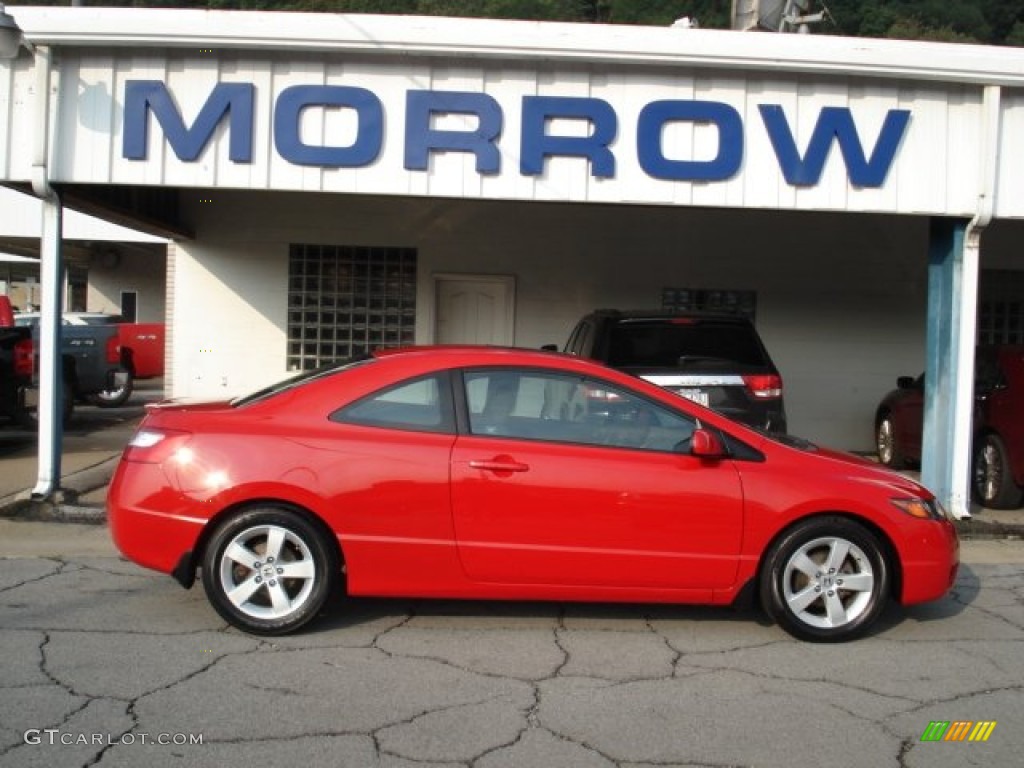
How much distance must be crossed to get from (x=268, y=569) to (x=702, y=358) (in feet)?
14.1

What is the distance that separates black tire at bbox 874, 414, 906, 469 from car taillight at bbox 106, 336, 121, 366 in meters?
11.1

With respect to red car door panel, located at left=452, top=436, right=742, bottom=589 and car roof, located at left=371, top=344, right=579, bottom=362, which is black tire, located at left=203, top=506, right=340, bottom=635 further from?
car roof, located at left=371, top=344, right=579, bottom=362

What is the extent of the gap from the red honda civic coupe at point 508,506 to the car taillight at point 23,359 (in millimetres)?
7293

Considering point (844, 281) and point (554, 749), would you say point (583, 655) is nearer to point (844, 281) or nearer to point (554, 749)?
point (554, 749)

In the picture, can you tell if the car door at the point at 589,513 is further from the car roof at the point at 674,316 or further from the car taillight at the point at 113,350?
the car taillight at the point at 113,350

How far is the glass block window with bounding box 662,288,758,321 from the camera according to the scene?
12.4 metres

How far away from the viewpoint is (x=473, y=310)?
1237 centimetres

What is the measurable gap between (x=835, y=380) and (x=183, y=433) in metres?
9.20

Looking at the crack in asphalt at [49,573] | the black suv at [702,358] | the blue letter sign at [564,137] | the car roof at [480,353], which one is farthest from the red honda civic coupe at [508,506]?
the blue letter sign at [564,137]

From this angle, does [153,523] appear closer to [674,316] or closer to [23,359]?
[674,316]

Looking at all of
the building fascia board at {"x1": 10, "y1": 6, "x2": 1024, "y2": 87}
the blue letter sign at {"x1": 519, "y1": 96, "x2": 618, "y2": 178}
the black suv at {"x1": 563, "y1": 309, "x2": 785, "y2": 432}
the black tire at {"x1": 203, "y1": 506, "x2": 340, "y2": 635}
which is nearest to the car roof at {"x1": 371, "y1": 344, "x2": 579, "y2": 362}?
the black tire at {"x1": 203, "y1": 506, "x2": 340, "y2": 635}

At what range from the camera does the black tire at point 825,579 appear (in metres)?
5.19

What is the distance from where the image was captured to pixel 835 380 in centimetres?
1241

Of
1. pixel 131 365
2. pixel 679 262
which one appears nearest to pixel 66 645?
pixel 679 262
